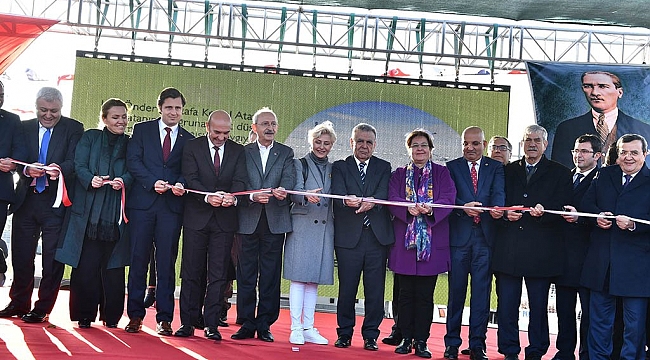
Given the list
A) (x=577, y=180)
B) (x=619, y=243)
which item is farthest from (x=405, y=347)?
(x=577, y=180)

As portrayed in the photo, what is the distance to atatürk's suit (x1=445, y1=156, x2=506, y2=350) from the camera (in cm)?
575

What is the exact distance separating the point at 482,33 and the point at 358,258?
17.7 feet

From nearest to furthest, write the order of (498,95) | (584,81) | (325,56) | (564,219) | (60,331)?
1. (60,331)
2. (564,219)
3. (584,81)
4. (498,95)
5. (325,56)

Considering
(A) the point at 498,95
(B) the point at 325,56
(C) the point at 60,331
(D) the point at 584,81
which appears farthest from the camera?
(B) the point at 325,56

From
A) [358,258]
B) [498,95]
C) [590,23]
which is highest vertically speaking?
[590,23]

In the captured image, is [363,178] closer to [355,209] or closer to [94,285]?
[355,209]

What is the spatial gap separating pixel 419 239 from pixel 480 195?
1.91 feet

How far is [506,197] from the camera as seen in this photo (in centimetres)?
587

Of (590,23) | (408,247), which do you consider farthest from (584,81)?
(408,247)

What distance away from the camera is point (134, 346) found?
16.1 feet

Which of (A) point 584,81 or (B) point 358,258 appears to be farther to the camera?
(A) point 584,81

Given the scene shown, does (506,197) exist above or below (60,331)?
above

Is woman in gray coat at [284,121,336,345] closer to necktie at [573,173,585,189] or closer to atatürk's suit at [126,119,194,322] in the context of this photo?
atatürk's suit at [126,119,194,322]

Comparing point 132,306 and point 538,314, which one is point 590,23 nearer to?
point 538,314
